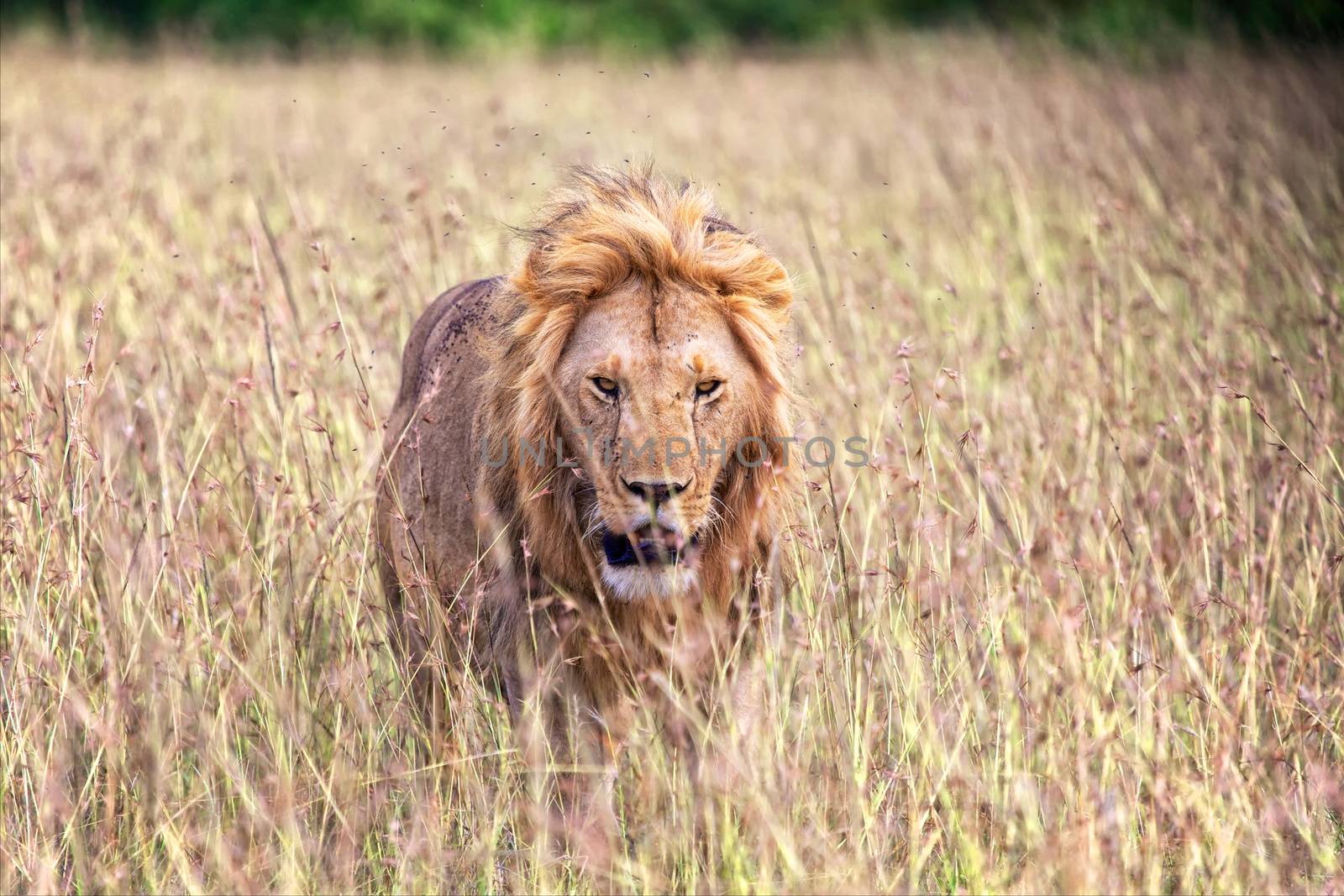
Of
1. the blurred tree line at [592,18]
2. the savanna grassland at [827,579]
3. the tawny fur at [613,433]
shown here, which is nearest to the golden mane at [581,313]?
the tawny fur at [613,433]

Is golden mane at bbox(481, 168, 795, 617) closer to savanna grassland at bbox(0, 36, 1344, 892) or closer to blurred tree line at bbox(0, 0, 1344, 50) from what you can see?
savanna grassland at bbox(0, 36, 1344, 892)

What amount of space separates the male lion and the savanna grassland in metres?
0.17

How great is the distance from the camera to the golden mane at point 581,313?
3.21 metres

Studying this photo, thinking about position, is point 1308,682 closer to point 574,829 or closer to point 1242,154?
point 574,829

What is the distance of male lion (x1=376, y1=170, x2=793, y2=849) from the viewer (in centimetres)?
302

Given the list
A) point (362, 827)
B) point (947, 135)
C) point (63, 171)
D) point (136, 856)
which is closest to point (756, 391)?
point (362, 827)

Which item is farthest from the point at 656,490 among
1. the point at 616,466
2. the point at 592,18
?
the point at 592,18

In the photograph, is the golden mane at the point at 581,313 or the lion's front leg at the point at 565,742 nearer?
the lion's front leg at the point at 565,742

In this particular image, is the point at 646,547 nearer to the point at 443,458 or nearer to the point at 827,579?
the point at 827,579

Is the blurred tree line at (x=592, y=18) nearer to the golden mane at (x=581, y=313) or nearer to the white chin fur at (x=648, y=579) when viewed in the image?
the golden mane at (x=581, y=313)

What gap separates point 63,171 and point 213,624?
545cm

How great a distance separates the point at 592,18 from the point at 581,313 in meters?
26.9

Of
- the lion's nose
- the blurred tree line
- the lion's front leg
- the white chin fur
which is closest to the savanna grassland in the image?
the lion's front leg

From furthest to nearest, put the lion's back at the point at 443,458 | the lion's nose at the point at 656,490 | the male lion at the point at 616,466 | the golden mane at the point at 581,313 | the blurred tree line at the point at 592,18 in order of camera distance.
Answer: the blurred tree line at the point at 592,18, the lion's back at the point at 443,458, the golden mane at the point at 581,313, the male lion at the point at 616,466, the lion's nose at the point at 656,490
